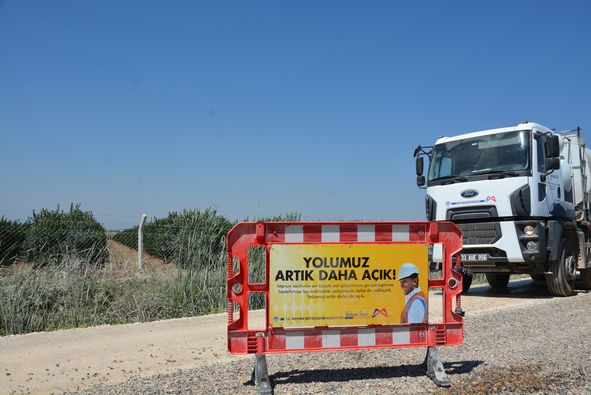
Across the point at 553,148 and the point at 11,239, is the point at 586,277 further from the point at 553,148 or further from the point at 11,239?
the point at 11,239

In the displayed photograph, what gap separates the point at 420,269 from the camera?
6066 mm

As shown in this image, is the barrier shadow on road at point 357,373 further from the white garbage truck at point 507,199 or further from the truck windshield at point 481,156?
the truck windshield at point 481,156

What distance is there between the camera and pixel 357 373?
244 inches

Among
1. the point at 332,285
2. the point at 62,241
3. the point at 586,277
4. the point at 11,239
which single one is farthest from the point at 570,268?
the point at 11,239

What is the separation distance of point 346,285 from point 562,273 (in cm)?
906

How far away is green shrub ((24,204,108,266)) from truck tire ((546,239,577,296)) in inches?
376

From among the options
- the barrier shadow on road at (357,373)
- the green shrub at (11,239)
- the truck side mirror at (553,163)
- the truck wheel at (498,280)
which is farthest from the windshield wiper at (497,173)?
the green shrub at (11,239)

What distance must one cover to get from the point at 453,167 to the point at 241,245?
840 centimetres

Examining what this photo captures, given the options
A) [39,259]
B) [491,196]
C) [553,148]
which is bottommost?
[39,259]

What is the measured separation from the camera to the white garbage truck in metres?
12.2

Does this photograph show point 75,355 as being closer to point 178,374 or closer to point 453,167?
point 178,374

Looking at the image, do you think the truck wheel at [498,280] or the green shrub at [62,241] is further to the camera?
the truck wheel at [498,280]

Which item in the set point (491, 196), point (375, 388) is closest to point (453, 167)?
point (491, 196)

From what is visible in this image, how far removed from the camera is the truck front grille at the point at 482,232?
12492 millimetres
